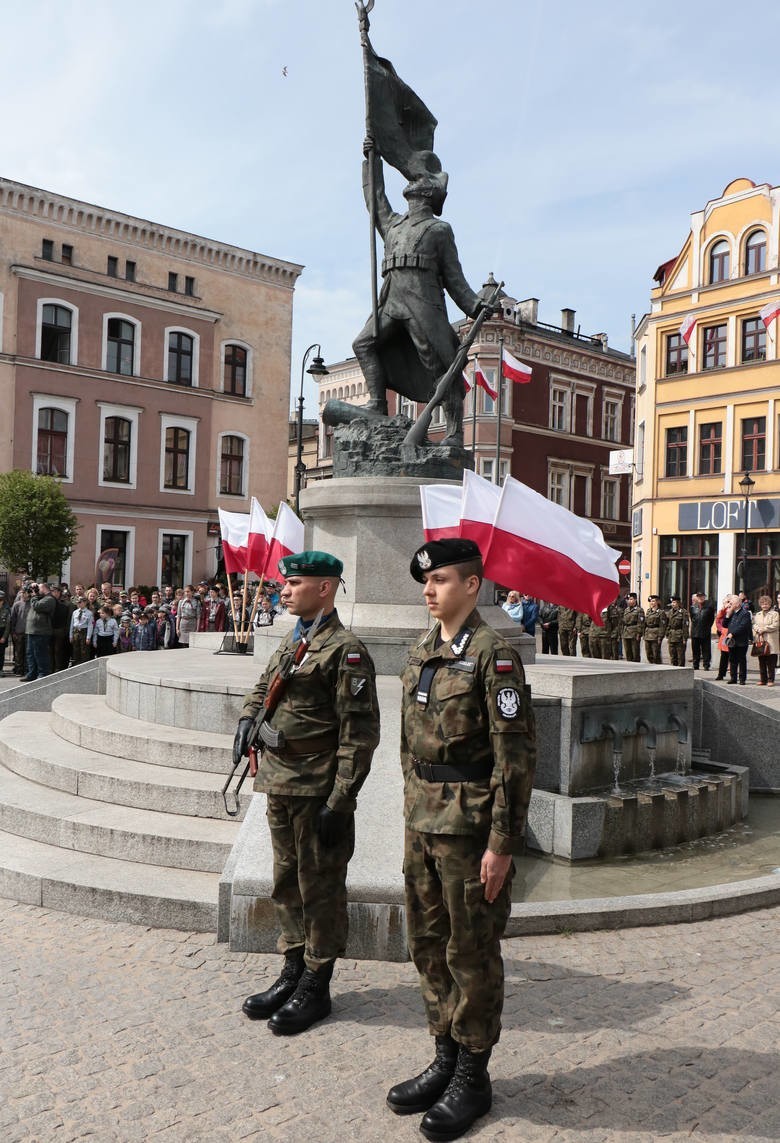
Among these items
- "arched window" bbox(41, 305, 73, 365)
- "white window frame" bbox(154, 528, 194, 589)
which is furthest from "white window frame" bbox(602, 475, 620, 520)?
"arched window" bbox(41, 305, 73, 365)

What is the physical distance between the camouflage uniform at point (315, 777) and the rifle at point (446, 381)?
5.52 metres

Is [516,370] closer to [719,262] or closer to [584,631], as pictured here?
[719,262]

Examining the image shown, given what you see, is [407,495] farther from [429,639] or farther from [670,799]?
[429,639]

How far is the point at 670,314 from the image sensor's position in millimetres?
39594

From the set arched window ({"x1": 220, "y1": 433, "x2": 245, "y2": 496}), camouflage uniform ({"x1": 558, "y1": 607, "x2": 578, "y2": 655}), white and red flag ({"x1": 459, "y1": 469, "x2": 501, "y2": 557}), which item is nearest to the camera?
white and red flag ({"x1": 459, "y1": 469, "x2": 501, "y2": 557})

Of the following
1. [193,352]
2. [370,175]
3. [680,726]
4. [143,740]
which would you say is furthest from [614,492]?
[143,740]

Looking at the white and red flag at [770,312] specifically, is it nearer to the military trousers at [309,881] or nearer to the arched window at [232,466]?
the arched window at [232,466]

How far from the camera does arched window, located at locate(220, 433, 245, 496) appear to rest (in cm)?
4316

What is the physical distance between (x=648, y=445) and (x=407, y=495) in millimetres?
33130

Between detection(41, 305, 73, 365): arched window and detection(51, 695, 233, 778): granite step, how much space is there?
32.1 metres

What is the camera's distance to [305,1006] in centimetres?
421

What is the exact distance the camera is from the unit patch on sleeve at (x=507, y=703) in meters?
3.44

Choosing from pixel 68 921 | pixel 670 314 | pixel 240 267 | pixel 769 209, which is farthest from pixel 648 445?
pixel 68 921

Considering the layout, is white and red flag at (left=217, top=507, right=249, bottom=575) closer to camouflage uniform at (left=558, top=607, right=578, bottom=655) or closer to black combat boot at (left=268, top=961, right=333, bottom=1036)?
black combat boot at (left=268, top=961, right=333, bottom=1036)
